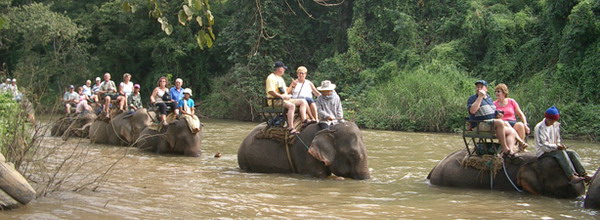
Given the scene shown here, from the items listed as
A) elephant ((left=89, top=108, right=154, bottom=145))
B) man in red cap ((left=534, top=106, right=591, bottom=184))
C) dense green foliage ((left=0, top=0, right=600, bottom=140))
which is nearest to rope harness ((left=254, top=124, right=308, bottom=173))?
man in red cap ((left=534, top=106, right=591, bottom=184))

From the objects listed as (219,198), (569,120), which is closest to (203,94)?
(569,120)

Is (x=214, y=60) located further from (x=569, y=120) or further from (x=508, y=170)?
(x=508, y=170)

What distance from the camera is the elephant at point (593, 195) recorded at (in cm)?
855

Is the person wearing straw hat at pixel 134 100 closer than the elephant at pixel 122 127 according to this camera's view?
No

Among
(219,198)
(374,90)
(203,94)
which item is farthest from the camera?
(203,94)

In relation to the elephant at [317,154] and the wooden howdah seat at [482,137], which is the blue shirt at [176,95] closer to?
the elephant at [317,154]

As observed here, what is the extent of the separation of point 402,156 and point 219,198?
697cm

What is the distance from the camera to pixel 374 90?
28.2 m

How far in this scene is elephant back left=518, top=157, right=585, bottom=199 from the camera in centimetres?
933

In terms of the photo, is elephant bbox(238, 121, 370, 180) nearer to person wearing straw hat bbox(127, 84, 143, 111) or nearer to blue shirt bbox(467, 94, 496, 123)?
blue shirt bbox(467, 94, 496, 123)

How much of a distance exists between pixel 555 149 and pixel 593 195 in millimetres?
968

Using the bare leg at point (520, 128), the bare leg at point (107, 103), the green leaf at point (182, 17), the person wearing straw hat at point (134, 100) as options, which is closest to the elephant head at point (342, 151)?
the bare leg at point (520, 128)

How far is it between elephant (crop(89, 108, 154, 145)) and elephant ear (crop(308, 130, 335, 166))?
6845mm

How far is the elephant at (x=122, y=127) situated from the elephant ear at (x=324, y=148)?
22.5ft
